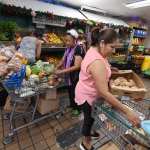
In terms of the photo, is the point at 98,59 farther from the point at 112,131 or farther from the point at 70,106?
the point at 70,106

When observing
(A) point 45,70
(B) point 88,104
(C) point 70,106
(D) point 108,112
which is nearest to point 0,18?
(A) point 45,70

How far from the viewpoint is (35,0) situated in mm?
4312

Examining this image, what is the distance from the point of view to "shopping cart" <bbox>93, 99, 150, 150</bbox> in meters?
1.20

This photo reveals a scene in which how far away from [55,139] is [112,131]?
1428mm

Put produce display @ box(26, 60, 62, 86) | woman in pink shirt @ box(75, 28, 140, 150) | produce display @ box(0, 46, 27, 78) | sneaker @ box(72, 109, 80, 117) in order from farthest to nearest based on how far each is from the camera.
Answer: sneaker @ box(72, 109, 80, 117)
produce display @ box(26, 60, 62, 86)
produce display @ box(0, 46, 27, 78)
woman in pink shirt @ box(75, 28, 140, 150)

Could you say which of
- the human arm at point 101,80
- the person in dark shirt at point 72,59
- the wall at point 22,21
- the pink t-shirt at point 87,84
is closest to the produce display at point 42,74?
the person in dark shirt at point 72,59

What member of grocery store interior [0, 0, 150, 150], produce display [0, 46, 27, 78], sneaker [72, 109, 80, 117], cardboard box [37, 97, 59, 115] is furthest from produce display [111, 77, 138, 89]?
sneaker [72, 109, 80, 117]

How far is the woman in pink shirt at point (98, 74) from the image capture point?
144 cm

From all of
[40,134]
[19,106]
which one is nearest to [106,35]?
[40,134]

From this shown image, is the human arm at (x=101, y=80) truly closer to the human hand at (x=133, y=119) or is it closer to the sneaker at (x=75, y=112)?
the human hand at (x=133, y=119)

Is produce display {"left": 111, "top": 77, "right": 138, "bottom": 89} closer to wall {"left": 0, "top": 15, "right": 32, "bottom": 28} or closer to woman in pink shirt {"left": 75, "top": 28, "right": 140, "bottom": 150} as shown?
woman in pink shirt {"left": 75, "top": 28, "right": 140, "bottom": 150}

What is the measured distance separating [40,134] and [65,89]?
2.10m

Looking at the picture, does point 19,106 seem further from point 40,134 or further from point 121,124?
point 121,124

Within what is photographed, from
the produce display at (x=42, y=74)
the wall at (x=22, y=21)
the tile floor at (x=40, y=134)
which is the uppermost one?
the wall at (x=22, y=21)
